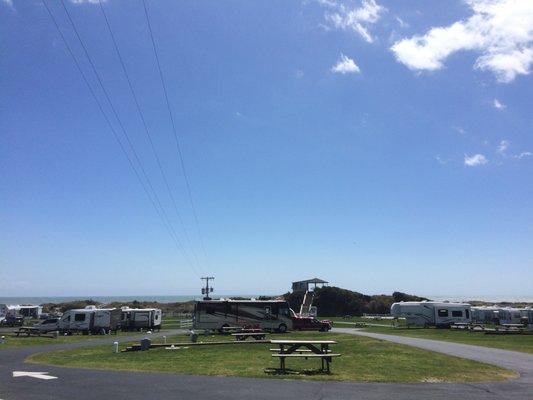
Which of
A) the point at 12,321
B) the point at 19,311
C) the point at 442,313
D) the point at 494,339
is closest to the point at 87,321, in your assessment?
the point at 12,321

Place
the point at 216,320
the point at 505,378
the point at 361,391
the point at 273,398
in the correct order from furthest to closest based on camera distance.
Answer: the point at 216,320
the point at 505,378
the point at 361,391
the point at 273,398

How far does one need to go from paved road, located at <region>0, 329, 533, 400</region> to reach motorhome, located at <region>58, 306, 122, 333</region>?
34.9 m

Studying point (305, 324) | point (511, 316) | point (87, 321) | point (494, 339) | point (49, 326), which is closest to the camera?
point (494, 339)

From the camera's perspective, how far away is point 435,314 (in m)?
55.0

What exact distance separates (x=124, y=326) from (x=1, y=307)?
26.1 meters

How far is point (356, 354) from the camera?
72.4 feet

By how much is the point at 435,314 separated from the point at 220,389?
47340mm

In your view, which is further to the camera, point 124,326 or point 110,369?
point 124,326

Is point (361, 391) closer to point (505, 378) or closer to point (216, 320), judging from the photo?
point (505, 378)

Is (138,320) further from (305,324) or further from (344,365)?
(344,365)

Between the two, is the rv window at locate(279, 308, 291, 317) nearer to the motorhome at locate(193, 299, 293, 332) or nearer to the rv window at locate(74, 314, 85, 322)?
the motorhome at locate(193, 299, 293, 332)

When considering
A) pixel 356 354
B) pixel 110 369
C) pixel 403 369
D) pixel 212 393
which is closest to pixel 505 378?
pixel 403 369

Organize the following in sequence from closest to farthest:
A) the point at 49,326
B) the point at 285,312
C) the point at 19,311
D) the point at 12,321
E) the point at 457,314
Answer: the point at 285,312, the point at 49,326, the point at 457,314, the point at 12,321, the point at 19,311

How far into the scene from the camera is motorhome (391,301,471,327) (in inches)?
2160
